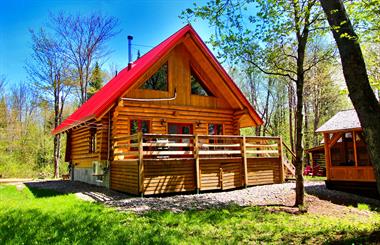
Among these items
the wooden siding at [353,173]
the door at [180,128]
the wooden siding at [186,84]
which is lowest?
the wooden siding at [353,173]

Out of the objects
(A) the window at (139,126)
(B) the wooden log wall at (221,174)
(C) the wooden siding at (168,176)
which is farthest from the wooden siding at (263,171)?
(A) the window at (139,126)

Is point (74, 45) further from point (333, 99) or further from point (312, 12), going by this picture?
A: point (333, 99)

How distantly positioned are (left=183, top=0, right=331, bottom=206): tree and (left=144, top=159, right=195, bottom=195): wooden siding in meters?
3.78

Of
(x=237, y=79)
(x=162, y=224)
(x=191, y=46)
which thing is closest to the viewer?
(x=162, y=224)

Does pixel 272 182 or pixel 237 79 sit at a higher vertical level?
pixel 237 79

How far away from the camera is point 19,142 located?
1086 inches

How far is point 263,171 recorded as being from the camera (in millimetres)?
13500

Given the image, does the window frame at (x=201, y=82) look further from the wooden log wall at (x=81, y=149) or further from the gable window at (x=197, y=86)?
the wooden log wall at (x=81, y=149)

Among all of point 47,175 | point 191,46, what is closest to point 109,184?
point 191,46

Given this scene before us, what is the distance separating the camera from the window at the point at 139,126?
13.6 meters

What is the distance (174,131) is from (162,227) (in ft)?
28.2

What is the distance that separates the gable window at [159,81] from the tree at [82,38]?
12.8 m

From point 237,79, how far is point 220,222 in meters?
28.5

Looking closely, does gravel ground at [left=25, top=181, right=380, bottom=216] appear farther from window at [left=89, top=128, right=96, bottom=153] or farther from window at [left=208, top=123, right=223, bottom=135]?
window at [left=89, top=128, right=96, bottom=153]
